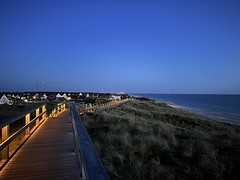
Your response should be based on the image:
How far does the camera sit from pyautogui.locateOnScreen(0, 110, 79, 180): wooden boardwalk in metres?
3.24

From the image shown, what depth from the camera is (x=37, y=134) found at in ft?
21.5

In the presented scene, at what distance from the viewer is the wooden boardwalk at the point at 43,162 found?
324cm

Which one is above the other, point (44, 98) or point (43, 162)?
point (43, 162)

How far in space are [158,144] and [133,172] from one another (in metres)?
2.31

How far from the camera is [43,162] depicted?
3.87 m

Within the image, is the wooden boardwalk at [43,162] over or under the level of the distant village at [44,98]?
over

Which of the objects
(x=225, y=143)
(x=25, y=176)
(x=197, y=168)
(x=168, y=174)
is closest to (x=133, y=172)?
(x=168, y=174)

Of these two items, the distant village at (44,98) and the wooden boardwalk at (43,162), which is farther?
the distant village at (44,98)

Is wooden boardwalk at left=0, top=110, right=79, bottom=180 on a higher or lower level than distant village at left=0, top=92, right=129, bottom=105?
higher

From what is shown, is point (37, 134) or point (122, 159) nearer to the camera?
point (122, 159)

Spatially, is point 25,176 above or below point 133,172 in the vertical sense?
above

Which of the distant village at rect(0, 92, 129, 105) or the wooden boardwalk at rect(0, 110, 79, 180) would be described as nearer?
the wooden boardwalk at rect(0, 110, 79, 180)

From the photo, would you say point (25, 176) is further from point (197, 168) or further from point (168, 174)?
point (197, 168)

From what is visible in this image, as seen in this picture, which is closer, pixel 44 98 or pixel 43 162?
pixel 43 162
